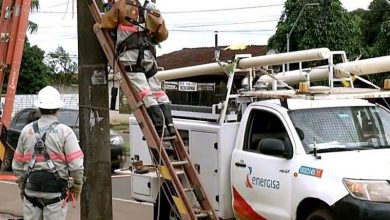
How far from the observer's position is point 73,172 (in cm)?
600

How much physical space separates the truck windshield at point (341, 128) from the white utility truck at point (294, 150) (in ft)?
0.04

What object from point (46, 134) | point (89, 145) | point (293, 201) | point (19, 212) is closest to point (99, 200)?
point (89, 145)

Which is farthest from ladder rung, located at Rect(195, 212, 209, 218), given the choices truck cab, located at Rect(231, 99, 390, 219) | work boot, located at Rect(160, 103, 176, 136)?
work boot, located at Rect(160, 103, 176, 136)

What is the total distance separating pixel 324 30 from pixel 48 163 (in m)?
19.7

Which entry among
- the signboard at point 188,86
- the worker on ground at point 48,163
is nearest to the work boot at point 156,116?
the worker on ground at point 48,163

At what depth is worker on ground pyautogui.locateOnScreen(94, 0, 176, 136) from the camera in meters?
6.93

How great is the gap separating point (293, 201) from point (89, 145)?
2134 mm

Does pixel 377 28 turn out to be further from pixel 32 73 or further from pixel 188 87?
pixel 32 73

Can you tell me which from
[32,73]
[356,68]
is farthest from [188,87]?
[32,73]

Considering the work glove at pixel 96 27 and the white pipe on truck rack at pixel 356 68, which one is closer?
the work glove at pixel 96 27

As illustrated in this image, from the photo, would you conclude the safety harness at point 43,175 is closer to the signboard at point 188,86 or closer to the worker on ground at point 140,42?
the worker on ground at point 140,42

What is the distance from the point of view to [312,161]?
6582 millimetres

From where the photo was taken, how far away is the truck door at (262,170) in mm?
6895

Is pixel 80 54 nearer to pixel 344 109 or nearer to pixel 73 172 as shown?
pixel 73 172
